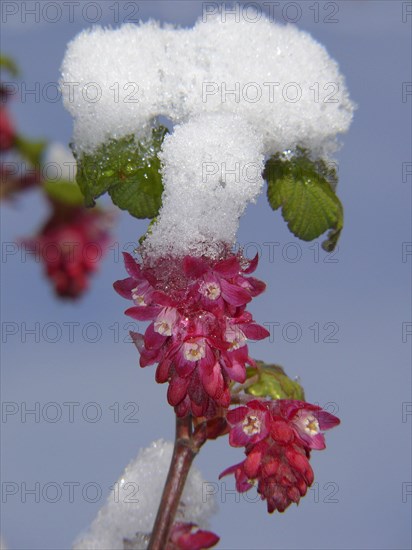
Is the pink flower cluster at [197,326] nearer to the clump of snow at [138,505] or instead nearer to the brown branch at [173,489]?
the brown branch at [173,489]

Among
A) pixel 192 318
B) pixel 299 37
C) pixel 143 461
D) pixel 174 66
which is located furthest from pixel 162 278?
pixel 143 461

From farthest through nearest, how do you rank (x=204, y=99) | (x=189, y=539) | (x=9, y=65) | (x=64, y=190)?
(x=64, y=190)
(x=9, y=65)
(x=189, y=539)
(x=204, y=99)

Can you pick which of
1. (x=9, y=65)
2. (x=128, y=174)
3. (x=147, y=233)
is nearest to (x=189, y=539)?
(x=147, y=233)

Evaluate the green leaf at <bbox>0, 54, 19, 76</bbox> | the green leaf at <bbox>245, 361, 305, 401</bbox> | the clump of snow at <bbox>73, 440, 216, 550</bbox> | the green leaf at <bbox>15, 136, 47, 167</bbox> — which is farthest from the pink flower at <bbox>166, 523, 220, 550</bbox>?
the green leaf at <bbox>15, 136, 47, 167</bbox>

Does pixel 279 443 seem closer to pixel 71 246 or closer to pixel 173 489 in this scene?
pixel 173 489

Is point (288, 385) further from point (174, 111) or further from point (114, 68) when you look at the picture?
point (114, 68)

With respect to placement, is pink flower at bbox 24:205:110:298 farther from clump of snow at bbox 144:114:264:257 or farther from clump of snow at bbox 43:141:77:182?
clump of snow at bbox 144:114:264:257

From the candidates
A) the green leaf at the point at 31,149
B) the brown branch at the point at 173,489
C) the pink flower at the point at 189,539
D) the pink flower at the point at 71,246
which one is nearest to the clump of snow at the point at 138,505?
the pink flower at the point at 189,539
